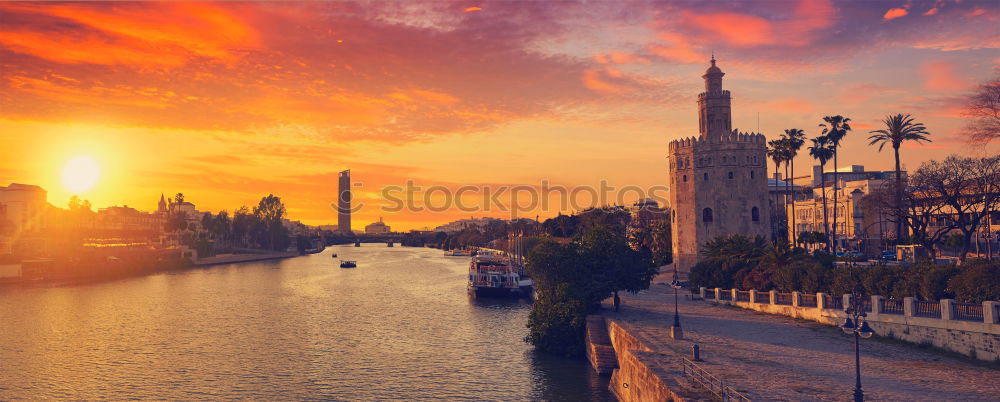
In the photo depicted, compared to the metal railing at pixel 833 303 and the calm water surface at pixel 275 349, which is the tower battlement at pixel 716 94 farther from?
the metal railing at pixel 833 303

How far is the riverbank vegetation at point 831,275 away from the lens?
34.7 m

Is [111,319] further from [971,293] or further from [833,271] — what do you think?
[971,293]

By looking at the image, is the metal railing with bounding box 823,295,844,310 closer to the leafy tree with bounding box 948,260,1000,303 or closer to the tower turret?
the leafy tree with bounding box 948,260,1000,303

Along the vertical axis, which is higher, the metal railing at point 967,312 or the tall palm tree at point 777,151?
the tall palm tree at point 777,151

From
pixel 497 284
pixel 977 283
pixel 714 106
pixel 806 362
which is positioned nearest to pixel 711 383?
pixel 806 362

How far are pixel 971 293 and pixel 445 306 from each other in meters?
58.9

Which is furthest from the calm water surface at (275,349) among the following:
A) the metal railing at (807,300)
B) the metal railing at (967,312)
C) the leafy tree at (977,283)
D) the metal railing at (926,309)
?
the leafy tree at (977,283)

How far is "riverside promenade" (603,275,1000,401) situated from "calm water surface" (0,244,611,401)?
274 inches

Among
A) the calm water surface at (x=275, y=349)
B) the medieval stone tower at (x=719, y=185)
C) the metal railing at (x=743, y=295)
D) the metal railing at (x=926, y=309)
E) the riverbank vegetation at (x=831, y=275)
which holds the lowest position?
A: the calm water surface at (x=275, y=349)

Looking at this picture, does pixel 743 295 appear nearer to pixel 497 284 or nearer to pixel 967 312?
pixel 967 312

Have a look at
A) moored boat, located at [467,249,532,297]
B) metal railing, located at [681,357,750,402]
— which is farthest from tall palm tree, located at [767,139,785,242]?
metal railing, located at [681,357,750,402]

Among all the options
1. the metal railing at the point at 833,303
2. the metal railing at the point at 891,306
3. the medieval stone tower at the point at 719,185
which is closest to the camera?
the metal railing at the point at 891,306

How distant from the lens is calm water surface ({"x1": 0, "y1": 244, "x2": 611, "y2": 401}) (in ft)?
131

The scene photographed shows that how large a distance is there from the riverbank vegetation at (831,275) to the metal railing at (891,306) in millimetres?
643
